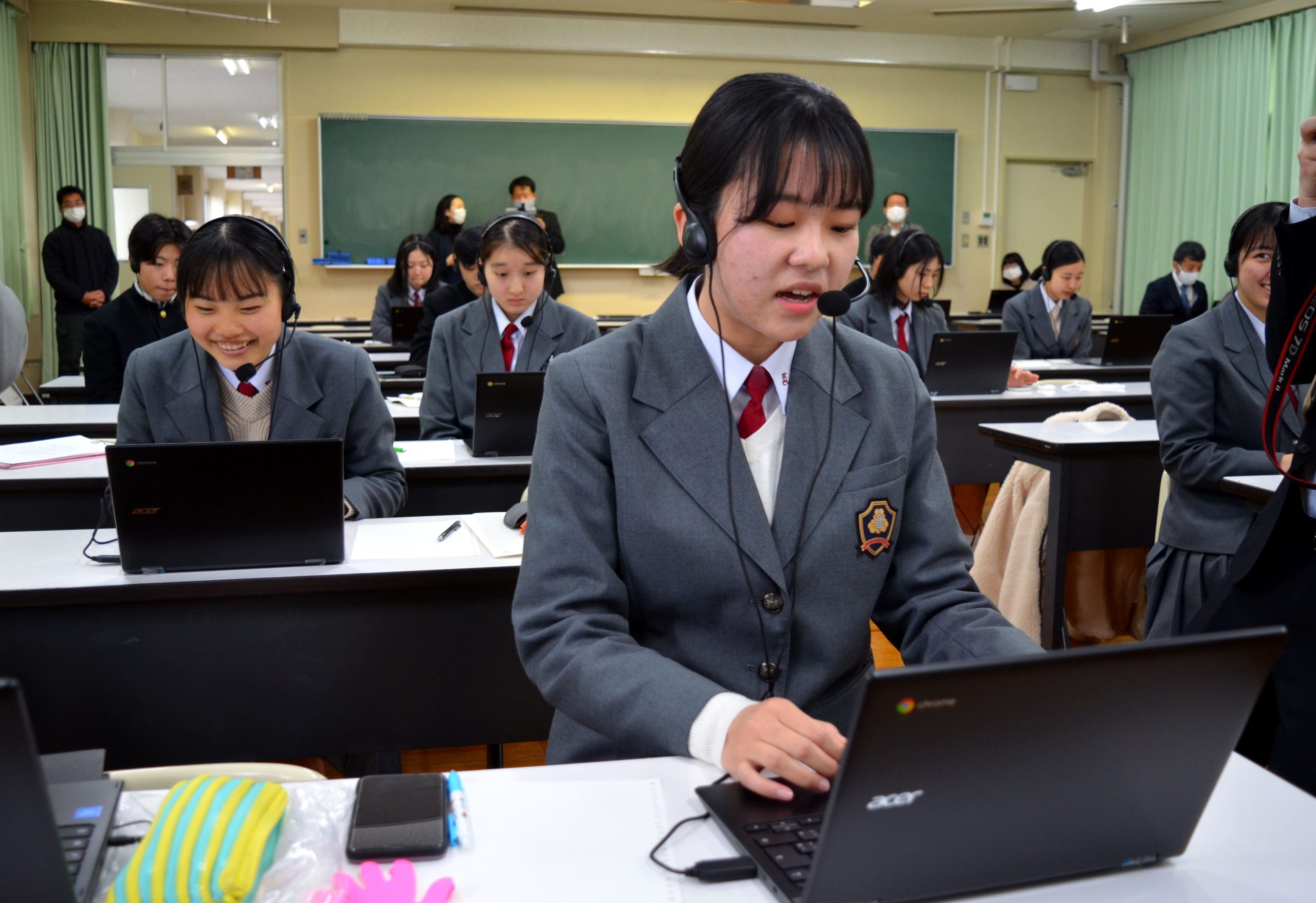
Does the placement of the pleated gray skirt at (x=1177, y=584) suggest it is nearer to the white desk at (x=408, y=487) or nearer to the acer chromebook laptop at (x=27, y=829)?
the white desk at (x=408, y=487)

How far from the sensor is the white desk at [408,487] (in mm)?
2615

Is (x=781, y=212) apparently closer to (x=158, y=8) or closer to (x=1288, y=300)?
(x=1288, y=300)

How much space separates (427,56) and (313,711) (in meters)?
7.72

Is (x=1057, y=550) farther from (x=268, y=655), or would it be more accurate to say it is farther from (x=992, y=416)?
(x=268, y=655)

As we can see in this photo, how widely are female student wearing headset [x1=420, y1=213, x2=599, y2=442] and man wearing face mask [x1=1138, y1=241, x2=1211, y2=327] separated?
5.25 meters

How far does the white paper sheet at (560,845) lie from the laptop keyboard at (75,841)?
0.84 feet

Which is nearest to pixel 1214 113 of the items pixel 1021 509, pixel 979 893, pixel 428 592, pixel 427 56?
pixel 427 56

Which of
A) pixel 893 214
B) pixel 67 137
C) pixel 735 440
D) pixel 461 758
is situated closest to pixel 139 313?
pixel 461 758

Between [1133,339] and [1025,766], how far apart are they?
5.11 metres

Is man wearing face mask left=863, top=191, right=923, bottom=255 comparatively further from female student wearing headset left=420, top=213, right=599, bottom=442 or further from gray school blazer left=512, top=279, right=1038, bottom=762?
gray school blazer left=512, top=279, right=1038, bottom=762

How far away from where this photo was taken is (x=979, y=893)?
32.6 inches

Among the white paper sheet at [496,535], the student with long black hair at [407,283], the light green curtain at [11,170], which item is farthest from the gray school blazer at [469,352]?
the light green curtain at [11,170]

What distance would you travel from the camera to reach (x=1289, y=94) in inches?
316

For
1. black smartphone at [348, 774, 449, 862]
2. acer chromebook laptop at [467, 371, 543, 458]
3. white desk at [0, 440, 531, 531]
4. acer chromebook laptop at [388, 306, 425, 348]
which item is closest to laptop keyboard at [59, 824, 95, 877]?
black smartphone at [348, 774, 449, 862]
